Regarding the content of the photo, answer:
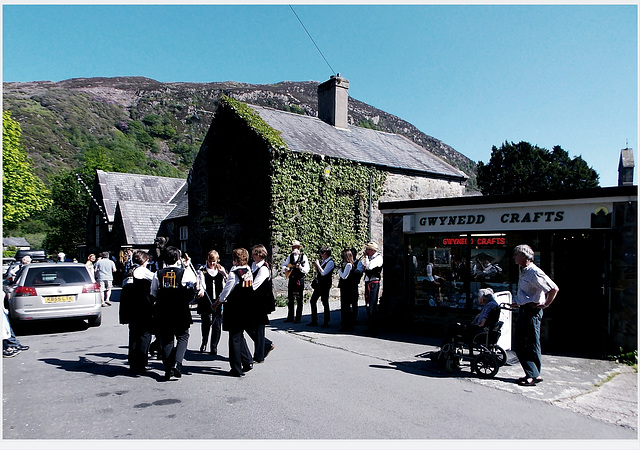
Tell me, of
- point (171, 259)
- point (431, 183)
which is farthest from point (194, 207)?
point (171, 259)

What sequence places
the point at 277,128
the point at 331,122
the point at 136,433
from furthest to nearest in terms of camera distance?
the point at 331,122, the point at 277,128, the point at 136,433

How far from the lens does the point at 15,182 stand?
30656 mm

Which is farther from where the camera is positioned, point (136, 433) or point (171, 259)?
point (171, 259)

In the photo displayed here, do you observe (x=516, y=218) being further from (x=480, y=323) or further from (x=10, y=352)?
(x=10, y=352)

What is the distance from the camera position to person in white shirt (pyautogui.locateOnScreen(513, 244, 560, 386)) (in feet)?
20.8

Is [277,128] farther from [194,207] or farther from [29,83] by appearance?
[29,83]

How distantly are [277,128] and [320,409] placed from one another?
47.5 feet

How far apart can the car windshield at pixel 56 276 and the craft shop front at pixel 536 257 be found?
7239 millimetres

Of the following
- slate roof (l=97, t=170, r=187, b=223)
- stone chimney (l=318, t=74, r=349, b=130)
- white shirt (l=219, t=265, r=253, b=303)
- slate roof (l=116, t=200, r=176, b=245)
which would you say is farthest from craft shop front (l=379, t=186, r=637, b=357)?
slate roof (l=97, t=170, r=187, b=223)

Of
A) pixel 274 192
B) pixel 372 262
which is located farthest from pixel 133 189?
pixel 372 262

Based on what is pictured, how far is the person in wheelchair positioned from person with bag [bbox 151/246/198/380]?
3909 millimetres

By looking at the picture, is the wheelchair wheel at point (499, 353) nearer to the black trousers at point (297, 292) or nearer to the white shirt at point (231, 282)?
the white shirt at point (231, 282)

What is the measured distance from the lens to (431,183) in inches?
807

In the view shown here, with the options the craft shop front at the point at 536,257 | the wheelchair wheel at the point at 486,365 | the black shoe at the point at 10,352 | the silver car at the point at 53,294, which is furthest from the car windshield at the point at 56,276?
the wheelchair wheel at the point at 486,365
